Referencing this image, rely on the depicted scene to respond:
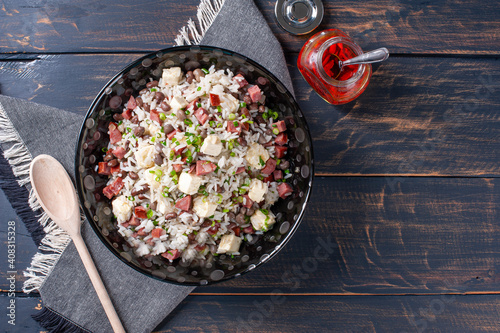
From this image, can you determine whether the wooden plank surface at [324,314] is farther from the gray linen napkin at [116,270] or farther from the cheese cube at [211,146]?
the cheese cube at [211,146]

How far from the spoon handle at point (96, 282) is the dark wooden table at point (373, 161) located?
307mm

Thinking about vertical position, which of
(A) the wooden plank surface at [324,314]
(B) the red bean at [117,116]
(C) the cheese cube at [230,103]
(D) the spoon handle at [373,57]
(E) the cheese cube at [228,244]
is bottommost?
(A) the wooden plank surface at [324,314]

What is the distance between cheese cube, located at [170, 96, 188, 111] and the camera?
61.5 inches

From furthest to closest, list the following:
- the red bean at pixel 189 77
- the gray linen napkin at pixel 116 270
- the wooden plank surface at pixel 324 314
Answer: the wooden plank surface at pixel 324 314 < the gray linen napkin at pixel 116 270 < the red bean at pixel 189 77

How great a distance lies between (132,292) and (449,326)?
1.92m

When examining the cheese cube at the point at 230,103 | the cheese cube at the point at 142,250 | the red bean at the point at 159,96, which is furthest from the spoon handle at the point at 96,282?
the cheese cube at the point at 230,103

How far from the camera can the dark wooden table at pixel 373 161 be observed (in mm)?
1979

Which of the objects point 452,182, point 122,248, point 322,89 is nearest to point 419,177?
point 452,182

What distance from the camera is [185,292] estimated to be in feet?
6.38

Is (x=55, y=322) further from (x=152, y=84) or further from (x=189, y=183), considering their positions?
(x=152, y=84)

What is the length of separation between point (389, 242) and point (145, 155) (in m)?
1.51

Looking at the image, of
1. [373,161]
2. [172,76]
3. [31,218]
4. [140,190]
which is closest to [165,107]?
[172,76]

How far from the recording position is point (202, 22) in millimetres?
1961

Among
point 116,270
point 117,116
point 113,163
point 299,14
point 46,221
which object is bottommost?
point 116,270
